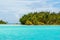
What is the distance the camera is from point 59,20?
57688mm

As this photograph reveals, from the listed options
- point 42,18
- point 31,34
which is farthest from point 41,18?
point 31,34

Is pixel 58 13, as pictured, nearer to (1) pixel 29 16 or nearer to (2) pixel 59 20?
(2) pixel 59 20

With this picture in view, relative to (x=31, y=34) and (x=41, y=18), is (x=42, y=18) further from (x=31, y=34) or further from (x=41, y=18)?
(x=31, y=34)

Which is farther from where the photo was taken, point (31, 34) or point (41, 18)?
point (41, 18)

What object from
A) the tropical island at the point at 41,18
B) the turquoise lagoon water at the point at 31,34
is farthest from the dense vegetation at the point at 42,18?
the turquoise lagoon water at the point at 31,34

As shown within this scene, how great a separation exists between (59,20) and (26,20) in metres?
10.1

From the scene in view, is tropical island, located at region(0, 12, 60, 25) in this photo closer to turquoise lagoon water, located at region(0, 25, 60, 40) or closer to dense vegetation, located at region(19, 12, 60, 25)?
dense vegetation, located at region(19, 12, 60, 25)

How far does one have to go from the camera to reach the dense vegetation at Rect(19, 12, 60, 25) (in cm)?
5659

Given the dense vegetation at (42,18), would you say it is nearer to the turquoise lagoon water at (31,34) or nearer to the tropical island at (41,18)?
the tropical island at (41,18)

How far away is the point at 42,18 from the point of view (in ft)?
188

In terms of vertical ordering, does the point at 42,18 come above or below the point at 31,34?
below

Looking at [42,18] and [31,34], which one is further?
[42,18]

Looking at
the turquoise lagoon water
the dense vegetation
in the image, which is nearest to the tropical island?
the dense vegetation

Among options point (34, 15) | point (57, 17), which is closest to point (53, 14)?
point (57, 17)
